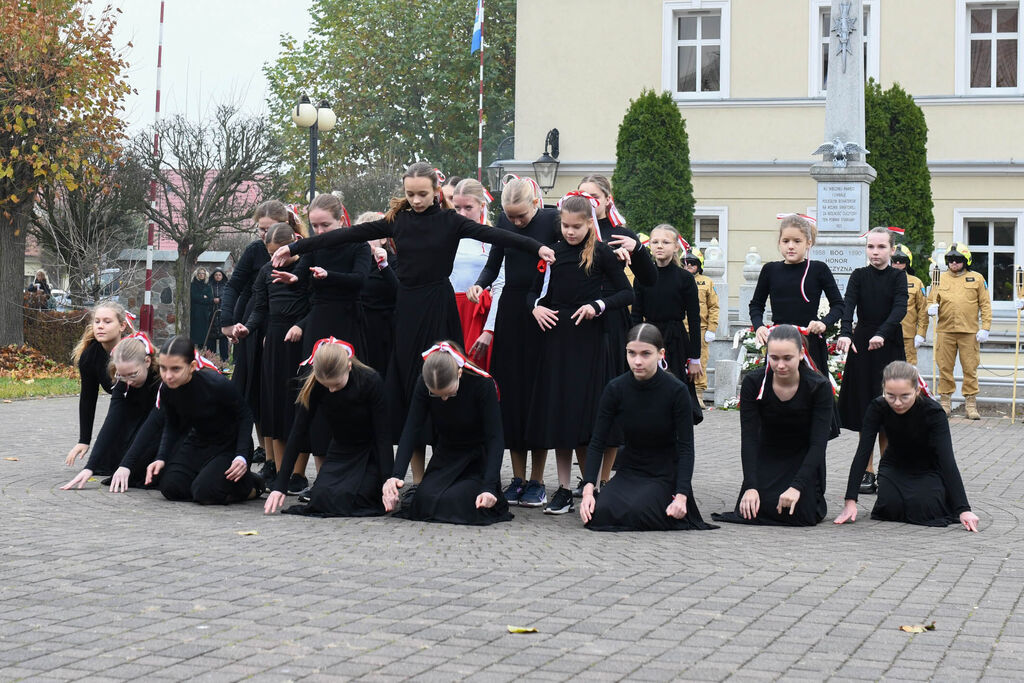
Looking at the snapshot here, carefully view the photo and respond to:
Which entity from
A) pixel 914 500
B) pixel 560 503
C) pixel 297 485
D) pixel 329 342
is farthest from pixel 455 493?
pixel 914 500

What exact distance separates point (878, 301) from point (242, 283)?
15.5 feet

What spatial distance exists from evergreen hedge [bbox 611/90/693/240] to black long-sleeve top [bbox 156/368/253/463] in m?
16.4

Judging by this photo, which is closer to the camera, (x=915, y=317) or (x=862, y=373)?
(x=862, y=373)

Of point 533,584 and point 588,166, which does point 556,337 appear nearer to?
point 533,584

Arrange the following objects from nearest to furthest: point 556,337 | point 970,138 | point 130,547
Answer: point 130,547, point 556,337, point 970,138

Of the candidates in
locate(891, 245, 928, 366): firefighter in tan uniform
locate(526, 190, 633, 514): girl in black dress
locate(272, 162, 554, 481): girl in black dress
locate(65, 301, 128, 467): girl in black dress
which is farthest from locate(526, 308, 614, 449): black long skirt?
locate(891, 245, 928, 366): firefighter in tan uniform

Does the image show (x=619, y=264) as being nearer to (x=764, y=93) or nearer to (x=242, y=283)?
(x=242, y=283)

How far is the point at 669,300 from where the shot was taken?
34.4ft

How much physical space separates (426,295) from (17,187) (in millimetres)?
16342

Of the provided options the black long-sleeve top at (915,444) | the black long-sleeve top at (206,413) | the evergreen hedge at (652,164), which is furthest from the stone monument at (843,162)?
the black long-sleeve top at (206,413)

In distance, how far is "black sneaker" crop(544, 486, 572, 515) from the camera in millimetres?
8547

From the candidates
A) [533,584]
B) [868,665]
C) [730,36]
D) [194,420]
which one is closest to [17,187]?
[730,36]

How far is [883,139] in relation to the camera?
77.1 feet

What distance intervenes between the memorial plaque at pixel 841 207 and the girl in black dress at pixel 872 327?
8234mm
